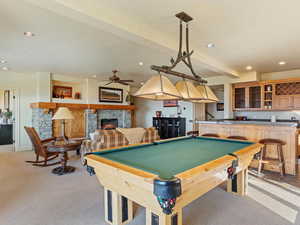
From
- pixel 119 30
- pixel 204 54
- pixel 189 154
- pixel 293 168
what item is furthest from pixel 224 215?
pixel 204 54

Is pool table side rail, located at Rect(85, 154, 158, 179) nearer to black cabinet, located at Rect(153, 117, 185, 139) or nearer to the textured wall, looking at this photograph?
the textured wall

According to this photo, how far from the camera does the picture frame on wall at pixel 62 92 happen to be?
6.70 m

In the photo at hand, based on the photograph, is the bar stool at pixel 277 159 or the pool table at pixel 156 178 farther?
the bar stool at pixel 277 159

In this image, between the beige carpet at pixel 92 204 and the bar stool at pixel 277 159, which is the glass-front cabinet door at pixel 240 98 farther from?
the beige carpet at pixel 92 204

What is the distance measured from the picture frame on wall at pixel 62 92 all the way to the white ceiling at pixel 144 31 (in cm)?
197

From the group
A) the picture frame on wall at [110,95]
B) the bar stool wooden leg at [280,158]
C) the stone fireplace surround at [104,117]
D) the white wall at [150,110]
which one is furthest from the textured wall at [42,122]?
the bar stool wooden leg at [280,158]

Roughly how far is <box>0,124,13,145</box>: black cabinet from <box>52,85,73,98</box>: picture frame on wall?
2393mm

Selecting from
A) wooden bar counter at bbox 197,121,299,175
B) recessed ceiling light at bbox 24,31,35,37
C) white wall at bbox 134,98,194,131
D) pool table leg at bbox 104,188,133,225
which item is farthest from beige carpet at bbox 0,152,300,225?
white wall at bbox 134,98,194,131

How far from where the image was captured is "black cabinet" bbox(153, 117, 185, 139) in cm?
769

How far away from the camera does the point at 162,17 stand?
2430 mm

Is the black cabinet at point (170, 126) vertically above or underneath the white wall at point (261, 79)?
underneath

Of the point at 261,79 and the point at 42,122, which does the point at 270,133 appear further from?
the point at 42,122

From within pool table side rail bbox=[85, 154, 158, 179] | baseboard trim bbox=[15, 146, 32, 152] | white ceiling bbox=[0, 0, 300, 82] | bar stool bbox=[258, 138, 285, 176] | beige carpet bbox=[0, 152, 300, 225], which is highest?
white ceiling bbox=[0, 0, 300, 82]

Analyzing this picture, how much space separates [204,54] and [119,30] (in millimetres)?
2275
